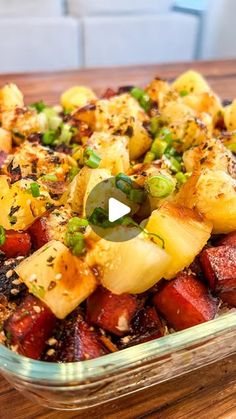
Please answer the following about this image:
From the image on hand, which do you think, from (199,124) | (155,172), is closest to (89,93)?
(199,124)

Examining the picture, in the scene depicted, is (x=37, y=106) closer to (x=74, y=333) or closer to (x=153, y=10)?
(x=74, y=333)

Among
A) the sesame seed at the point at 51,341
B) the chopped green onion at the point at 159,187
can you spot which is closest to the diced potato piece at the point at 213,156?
the chopped green onion at the point at 159,187

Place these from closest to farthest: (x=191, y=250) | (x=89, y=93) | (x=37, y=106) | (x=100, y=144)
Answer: (x=191, y=250)
(x=100, y=144)
(x=37, y=106)
(x=89, y=93)

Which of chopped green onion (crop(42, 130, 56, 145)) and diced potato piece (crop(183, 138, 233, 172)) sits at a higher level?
diced potato piece (crop(183, 138, 233, 172))

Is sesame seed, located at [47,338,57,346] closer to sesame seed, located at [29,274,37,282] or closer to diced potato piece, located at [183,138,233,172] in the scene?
sesame seed, located at [29,274,37,282]

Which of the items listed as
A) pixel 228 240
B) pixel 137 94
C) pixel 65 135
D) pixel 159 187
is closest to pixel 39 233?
pixel 159 187

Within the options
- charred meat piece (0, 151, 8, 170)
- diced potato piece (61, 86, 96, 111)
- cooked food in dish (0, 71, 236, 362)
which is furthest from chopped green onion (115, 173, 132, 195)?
diced potato piece (61, 86, 96, 111)
